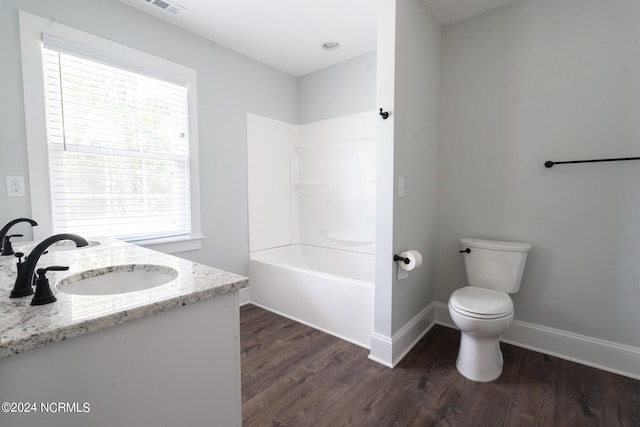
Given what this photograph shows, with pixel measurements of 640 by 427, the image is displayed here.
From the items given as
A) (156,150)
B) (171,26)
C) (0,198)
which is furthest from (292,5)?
(0,198)

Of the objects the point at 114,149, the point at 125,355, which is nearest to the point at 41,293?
the point at 125,355

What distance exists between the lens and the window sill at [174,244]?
7.30ft

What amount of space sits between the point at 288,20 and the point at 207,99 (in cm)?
95

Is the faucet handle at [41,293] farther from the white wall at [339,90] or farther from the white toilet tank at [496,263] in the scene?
the white wall at [339,90]

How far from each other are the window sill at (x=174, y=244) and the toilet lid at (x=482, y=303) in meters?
2.06

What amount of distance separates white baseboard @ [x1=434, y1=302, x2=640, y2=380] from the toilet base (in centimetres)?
49

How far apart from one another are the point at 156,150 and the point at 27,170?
76 cm

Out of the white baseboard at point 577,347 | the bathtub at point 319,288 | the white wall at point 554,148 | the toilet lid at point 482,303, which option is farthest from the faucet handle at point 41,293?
the white baseboard at point 577,347

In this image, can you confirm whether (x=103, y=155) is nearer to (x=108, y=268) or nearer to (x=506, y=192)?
(x=108, y=268)

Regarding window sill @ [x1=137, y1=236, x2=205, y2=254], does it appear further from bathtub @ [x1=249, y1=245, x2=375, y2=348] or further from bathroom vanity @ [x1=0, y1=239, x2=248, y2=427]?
bathroom vanity @ [x1=0, y1=239, x2=248, y2=427]

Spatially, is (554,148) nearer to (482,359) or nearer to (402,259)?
(402,259)

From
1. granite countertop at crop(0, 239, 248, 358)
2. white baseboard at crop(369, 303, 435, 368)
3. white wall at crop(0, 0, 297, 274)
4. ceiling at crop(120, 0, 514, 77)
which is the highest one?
ceiling at crop(120, 0, 514, 77)

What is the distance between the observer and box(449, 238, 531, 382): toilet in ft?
5.48

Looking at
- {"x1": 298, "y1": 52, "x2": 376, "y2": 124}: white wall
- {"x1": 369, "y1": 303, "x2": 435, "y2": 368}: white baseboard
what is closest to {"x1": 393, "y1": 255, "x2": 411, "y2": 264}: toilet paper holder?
{"x1": 369, "y1": 303, "x2": 435, "y2": 368}: white baseboard
